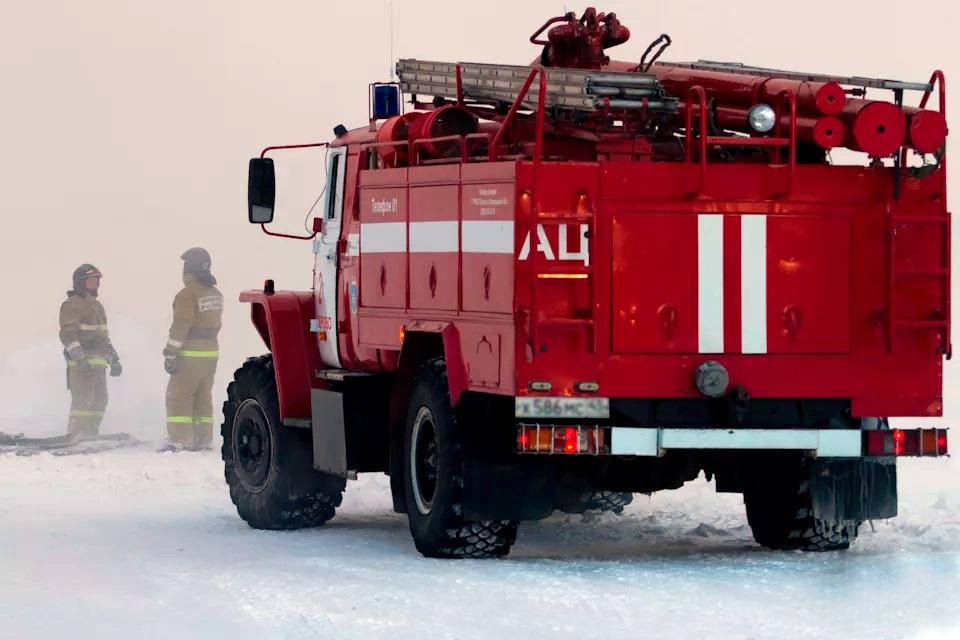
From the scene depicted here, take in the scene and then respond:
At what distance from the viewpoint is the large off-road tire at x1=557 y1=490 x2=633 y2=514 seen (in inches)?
462

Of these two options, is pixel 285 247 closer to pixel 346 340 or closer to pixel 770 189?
pixel 346 340

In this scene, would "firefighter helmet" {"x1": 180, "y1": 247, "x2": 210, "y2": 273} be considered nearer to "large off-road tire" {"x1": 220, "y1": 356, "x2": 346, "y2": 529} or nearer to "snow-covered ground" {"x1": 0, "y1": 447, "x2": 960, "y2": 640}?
"snow-covered ground" {"x1": 0, "y1": 447, "x2": 960, "y2": 640}

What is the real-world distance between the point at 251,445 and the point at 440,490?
3.18m

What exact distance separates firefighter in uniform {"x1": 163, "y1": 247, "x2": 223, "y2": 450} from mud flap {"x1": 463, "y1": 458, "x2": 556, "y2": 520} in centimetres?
983

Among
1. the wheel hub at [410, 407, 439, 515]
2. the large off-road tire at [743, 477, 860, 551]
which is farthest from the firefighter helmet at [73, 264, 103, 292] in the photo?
the large off-road tire at [743, 477, 860, 551]

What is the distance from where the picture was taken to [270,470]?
13875 millimetres

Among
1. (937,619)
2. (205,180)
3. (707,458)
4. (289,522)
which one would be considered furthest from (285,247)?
(937,619)

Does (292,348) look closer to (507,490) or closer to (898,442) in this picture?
(507,490)

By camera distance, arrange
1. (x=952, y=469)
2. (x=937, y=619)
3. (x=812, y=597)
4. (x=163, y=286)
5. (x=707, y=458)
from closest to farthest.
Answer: (x=937, y=619) → (x=812, y=597) → (x=707, y=458) → (x=952, y=469) → (x=163, y=286)

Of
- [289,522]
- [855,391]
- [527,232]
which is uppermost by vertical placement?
[527,232]

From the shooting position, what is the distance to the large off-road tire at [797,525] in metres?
11.9

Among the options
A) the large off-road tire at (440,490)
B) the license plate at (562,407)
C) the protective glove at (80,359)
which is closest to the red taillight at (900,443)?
the license plate at (562,407)

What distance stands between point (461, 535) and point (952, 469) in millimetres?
7331

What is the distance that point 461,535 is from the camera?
11352 millimetres
